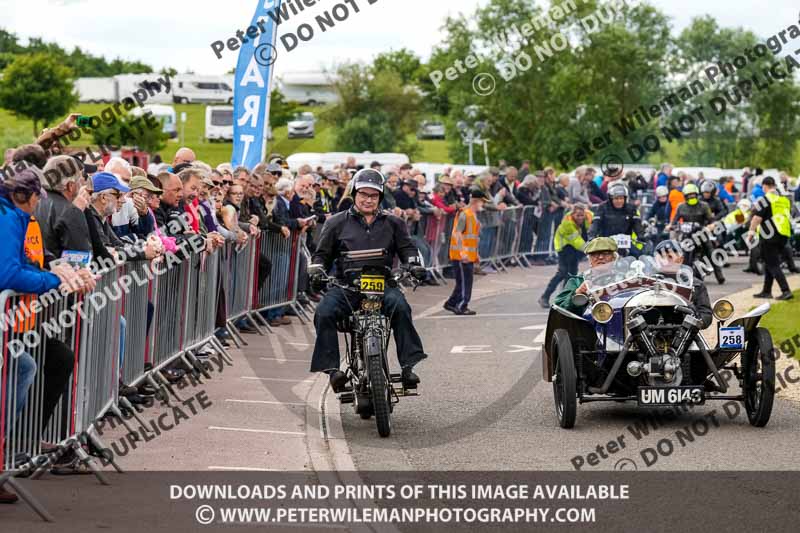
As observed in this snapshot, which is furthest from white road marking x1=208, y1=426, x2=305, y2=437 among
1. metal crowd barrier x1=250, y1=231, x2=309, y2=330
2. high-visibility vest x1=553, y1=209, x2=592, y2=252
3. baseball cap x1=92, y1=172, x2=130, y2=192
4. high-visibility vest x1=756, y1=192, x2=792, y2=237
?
high-visibility vest x1=756, y1=192, x2=792, y2=237

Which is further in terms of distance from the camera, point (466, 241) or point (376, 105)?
point (376, 105)

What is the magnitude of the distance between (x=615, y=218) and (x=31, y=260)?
544 inches

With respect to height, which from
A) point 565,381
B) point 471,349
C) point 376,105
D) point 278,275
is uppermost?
point 376,105

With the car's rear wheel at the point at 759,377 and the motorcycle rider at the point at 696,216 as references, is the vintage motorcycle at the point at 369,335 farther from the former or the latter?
the motorcycle rider at the point at 696,216

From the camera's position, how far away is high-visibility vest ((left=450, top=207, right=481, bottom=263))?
20.6 meters

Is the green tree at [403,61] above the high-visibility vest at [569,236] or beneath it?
above

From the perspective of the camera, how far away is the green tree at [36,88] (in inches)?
2926

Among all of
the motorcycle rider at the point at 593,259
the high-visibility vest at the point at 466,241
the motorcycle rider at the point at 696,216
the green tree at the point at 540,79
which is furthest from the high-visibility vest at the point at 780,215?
the green tree at the point at 540,79

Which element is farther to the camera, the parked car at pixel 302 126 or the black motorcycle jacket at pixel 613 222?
the parked car at pixel 302 126

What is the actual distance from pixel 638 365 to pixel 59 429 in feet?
15.1

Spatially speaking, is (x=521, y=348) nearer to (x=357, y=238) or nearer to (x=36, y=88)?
(x=357, y=238)

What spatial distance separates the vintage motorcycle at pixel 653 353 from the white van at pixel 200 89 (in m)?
96.7

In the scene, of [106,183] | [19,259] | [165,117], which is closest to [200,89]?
[165,117]

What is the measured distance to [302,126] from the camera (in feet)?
276
